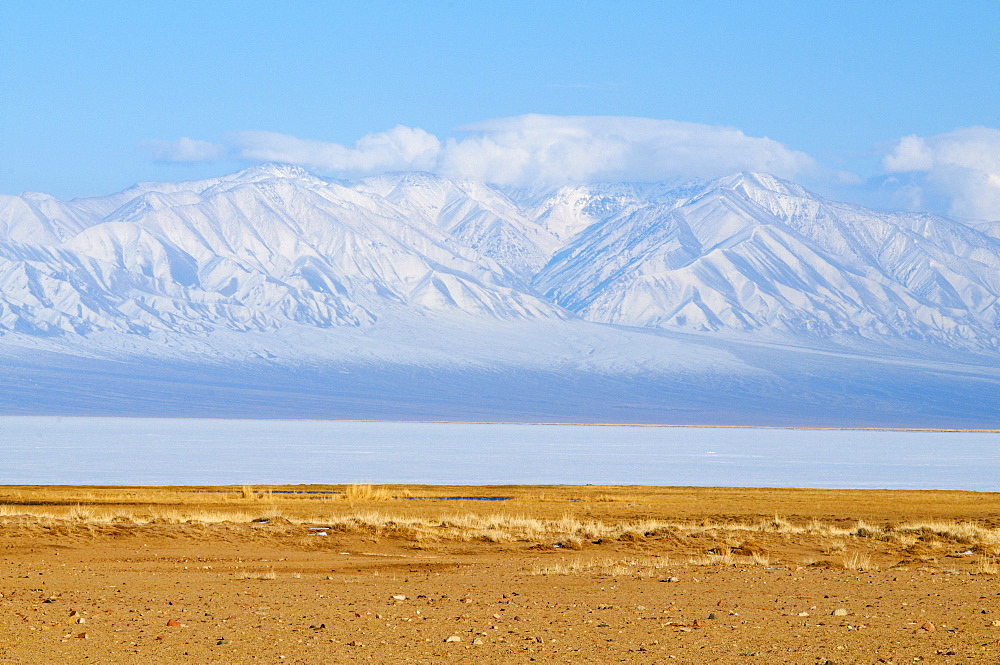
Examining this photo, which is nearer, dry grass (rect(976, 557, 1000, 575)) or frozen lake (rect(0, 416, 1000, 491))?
dry grass (rect(976, 557, 1000, 575))

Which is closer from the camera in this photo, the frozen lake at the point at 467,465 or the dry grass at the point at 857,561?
the dry grass at the point at 857,561

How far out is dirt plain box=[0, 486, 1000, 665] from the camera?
12.7 m

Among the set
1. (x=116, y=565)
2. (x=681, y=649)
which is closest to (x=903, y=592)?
(x=681, y=649)

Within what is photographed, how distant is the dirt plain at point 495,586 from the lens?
41.5ft

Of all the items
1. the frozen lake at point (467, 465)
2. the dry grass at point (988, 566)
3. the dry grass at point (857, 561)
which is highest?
the frozen lake at point (467, 465)

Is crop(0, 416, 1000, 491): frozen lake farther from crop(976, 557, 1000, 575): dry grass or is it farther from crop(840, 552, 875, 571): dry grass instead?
crop(976, 557, 1000, 575): dry grass

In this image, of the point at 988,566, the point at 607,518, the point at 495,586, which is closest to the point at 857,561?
the point at 988,566

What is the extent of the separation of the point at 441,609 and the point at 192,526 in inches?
454

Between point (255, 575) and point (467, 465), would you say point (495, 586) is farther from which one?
point (467, 465)

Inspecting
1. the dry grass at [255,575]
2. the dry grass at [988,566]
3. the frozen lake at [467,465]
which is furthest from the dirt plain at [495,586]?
the frozen lake at [467,465]

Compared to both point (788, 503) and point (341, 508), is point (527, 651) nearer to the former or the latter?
point (341, 508)

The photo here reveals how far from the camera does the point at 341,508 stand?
3278cm

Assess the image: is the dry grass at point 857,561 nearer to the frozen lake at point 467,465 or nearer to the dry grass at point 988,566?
the dry grass at point 988,566

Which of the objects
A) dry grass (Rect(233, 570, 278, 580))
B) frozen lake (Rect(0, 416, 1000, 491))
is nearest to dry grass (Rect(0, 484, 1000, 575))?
dry grass (Rect(233, 570, 278, 580))
